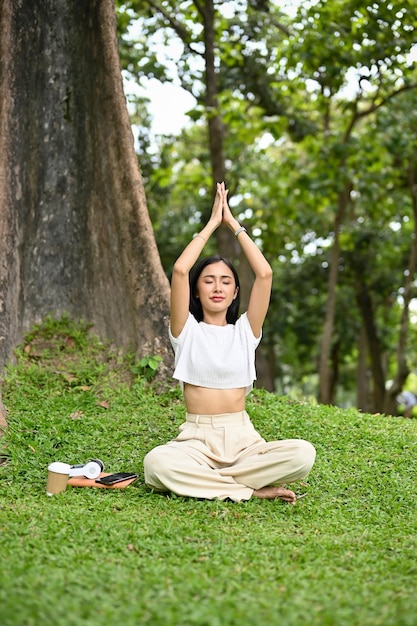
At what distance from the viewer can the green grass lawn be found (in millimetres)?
2771

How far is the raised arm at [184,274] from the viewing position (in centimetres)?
436

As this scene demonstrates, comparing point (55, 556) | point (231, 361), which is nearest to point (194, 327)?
point (231, 361)

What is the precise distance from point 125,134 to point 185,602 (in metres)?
4.57

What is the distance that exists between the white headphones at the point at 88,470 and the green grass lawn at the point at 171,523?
100 millimetres

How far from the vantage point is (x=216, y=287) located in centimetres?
455

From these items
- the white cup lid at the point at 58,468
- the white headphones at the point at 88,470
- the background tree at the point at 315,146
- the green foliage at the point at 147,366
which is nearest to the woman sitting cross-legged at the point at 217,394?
the white headphones at the point at 88,470

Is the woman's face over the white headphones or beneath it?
over

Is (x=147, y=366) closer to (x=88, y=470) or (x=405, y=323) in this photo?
(x=88, y=470)

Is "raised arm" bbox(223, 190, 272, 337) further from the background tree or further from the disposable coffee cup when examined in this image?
the background tree

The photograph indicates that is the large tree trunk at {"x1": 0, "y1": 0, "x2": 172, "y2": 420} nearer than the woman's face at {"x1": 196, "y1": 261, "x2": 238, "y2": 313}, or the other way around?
the woman's face at {"x1": 196, "y1": 261, "x2": 238, "y2": 313}

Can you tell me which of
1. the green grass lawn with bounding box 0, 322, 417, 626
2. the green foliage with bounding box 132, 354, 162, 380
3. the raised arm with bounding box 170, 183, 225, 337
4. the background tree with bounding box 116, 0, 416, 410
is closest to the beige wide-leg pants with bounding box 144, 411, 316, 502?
the green grass lawn with bounding box 0, 322, 417, 626

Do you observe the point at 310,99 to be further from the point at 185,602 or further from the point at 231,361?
the point at 185,602

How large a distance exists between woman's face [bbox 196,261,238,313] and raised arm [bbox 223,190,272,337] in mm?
153

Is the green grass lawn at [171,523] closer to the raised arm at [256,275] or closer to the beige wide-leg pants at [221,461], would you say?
the beige wide-leg pants at [221,461]
